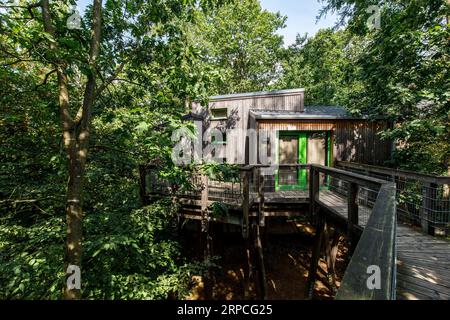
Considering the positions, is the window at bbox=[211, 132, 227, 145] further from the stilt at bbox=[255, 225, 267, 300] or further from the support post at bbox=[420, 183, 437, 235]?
the support post at bbox=[420, 183, 437, 235]

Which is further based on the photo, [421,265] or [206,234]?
[206,234]

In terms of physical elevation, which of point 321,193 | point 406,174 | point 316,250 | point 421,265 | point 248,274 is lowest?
point 248,274

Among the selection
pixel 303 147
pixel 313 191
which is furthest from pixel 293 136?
pixel 313 191

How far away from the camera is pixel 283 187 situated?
8.10m

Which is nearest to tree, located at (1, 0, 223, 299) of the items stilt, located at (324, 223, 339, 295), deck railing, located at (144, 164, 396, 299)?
deck railing, located at (144, 164, 396, 299)

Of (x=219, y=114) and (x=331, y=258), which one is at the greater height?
(x=219, y=114)

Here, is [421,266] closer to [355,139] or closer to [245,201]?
[245,201]

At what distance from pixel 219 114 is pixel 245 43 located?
14.3 m

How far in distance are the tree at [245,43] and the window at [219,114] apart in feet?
31.6

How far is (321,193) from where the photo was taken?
696 cm

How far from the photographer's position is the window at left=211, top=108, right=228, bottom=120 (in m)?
10.1

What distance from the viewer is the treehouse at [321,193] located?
2205 mm

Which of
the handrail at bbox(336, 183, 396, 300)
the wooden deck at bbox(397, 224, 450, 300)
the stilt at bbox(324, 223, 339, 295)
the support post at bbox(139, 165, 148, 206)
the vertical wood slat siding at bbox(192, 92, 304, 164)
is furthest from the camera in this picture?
the vertical wood slat siding at bbox(192, 92, 304, 164)

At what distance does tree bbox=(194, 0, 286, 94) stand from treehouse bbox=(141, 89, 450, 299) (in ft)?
35.1
